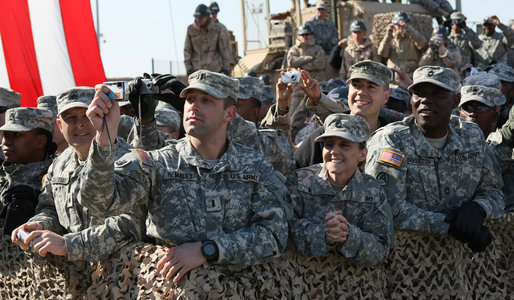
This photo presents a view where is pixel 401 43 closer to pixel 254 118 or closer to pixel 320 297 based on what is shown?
pixel 254 118

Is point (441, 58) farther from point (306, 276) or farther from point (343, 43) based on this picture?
point (306, 276)

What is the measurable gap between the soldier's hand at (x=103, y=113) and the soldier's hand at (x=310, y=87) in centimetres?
205

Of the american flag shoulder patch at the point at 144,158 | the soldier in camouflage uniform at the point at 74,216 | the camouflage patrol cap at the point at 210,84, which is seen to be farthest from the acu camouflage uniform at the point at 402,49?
the american flag shoulder patch at the point at 144,158

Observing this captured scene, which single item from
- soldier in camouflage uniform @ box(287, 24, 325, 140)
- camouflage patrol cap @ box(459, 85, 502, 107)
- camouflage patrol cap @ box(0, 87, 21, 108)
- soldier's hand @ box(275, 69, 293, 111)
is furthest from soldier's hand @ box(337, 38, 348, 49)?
soldier's hand @ box(275, 69, 293, 111)

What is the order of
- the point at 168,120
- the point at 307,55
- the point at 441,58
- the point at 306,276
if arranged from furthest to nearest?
the point at 307,55 < the point at 441,58 < the point at 168,120 < the point at 306,276

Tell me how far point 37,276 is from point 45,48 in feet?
18.1

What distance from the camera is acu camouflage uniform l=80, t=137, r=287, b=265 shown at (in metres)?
3.69

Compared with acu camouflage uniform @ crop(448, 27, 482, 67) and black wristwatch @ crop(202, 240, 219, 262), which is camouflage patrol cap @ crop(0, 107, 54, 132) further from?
acu camouflage uniform @ crop(448, 27, 482, 67)

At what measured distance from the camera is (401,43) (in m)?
12.1

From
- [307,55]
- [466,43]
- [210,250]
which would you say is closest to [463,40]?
[466,43]

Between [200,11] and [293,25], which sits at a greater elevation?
[200,11]

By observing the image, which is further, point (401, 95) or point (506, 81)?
point (506, 81)

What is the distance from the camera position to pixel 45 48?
30.7ft

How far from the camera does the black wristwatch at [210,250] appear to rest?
3602 mm
